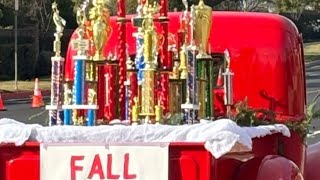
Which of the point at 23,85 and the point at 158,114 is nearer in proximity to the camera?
the point at 158,114

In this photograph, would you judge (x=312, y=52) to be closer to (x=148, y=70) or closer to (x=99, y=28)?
(x=99, y=28)

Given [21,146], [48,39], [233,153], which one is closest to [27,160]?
[21,146]

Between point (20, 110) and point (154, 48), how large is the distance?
17.7 meters

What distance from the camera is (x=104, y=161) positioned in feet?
11.8

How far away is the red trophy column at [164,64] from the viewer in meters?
4.56

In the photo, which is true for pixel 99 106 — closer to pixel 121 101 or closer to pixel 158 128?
pixel 121 101

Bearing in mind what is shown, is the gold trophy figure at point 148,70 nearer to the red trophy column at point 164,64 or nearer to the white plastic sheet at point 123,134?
the red trophy column at point 164,64

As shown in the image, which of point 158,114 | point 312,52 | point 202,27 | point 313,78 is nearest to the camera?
point 158,114

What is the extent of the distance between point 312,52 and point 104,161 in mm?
43923

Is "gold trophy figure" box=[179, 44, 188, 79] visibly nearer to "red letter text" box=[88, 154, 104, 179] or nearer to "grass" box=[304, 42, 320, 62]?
"red letter text" box=[88, 154, 104, 179]

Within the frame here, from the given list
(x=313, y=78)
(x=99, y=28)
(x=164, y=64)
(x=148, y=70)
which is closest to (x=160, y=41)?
(x=164, y=64)

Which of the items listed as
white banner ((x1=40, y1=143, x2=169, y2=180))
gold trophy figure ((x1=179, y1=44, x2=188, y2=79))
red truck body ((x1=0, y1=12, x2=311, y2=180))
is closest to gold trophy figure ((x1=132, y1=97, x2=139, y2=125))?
gold trophy figure ((x1=179, y1=44, x2=188, y2=79))

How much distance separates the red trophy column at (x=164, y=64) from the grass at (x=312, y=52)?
38.6m

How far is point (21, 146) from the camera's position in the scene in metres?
3.66
